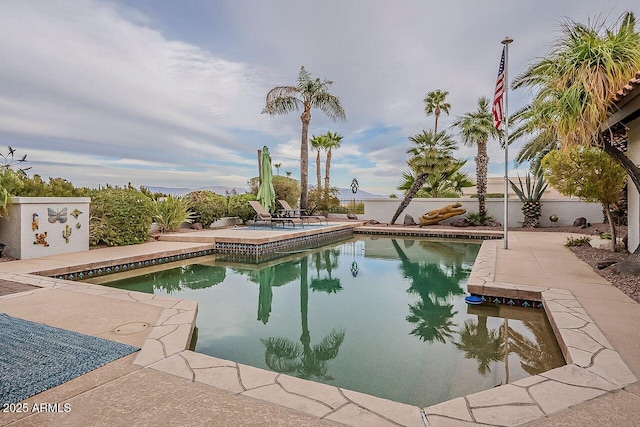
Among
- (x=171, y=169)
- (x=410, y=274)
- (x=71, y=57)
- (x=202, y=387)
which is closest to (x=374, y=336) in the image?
(x=202, y=387)

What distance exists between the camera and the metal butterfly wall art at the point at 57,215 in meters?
6.60

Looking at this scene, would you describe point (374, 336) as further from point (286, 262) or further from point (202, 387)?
point (286, 262)

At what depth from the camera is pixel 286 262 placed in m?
7.56

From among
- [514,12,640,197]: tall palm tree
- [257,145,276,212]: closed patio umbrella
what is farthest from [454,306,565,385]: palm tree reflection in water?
[257,145,276,212]: closed patio umbrella

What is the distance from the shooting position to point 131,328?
292 cm

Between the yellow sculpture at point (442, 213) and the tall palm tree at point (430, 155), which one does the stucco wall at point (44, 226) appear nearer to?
the tall palm tree at point (430, 155)

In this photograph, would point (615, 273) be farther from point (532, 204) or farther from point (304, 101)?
point (304, 101)

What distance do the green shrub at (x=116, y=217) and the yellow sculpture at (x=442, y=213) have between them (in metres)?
10.3

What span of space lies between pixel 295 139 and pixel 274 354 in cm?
1713

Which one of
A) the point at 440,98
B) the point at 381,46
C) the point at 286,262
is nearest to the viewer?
the point at 286,262

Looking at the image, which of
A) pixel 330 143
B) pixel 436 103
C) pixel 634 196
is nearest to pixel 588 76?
pixel 634 196

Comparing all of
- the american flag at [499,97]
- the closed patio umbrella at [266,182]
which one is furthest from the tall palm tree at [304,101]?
the american flag at [499,97]

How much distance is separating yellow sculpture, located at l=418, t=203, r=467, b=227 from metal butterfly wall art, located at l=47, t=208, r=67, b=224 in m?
11.7

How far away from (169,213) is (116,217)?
7.93 feet
